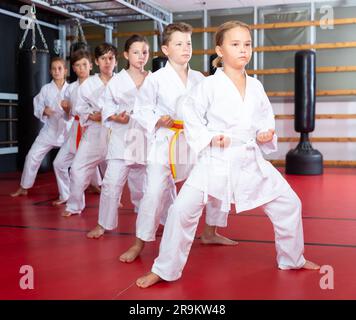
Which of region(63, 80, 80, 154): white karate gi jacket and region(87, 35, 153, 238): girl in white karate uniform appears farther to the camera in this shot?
region(63, 80, 80, 154): white karate gi jacket

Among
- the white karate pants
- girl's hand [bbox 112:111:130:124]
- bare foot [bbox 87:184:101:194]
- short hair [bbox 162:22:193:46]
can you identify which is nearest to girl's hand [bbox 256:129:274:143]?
A: short hair [bbox 162:22:193:46]

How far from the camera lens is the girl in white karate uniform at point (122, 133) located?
307 cm

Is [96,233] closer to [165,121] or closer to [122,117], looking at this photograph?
[122,117]

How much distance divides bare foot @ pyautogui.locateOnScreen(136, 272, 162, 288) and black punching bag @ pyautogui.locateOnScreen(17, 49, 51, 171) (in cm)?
479

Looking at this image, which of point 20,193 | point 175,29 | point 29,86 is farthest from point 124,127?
point 29,86

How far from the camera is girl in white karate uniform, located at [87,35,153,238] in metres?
3.07

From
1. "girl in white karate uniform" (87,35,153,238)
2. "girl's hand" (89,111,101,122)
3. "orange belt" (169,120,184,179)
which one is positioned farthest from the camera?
"girl's hand" (89,111,101,122)

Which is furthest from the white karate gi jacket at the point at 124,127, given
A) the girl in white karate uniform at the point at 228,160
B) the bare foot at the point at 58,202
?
the bare foot at the point at 58,202

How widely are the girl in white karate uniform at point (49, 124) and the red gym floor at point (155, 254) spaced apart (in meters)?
0.80

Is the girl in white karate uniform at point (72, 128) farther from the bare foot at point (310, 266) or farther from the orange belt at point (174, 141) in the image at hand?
the bare foot at point (310, 266)

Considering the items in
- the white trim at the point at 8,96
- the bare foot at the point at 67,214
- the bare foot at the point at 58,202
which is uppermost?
the white trim at the point at 8,96

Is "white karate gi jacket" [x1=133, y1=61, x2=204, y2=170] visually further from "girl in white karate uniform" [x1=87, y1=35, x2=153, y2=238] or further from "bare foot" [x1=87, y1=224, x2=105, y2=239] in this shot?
"bare foot" [x1=87, y1=224, x2=105, y2=239]

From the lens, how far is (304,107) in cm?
666

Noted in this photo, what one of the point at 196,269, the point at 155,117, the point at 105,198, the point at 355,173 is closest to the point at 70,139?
the point at 105,198
